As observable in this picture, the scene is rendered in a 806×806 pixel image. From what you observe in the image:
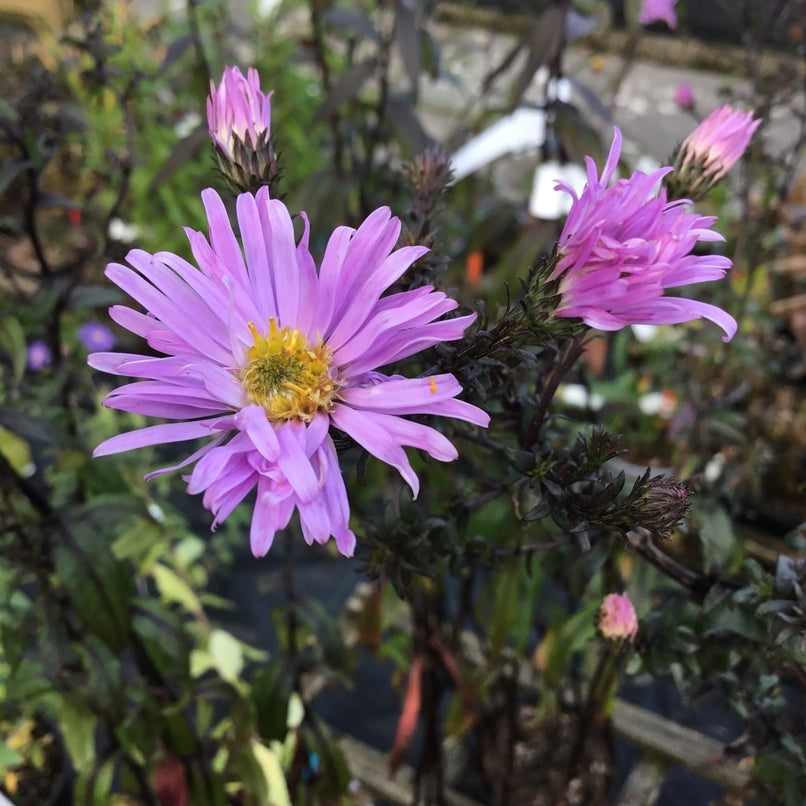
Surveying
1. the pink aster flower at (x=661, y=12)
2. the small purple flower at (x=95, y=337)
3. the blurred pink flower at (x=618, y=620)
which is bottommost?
the small purple flower at (x=95, y=337)

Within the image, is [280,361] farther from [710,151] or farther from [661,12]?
[661,12]

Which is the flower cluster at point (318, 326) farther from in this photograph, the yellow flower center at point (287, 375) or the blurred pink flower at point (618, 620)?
the blurred pink flower at point (618, 620)

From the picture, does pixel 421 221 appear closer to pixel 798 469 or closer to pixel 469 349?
pixel 469 349

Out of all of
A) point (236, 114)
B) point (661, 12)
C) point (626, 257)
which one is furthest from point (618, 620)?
point (661, 12)

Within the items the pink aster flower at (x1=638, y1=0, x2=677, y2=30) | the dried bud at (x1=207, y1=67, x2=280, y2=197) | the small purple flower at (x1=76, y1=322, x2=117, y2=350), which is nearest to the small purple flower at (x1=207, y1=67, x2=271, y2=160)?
the dried bud at (x1=207, y1=67, x2=280, y2=197)

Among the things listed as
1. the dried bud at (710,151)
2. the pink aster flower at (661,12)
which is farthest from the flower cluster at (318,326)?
the pink aster flower at (661,12)

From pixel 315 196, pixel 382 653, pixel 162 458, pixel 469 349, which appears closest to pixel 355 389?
pixel 469 349
